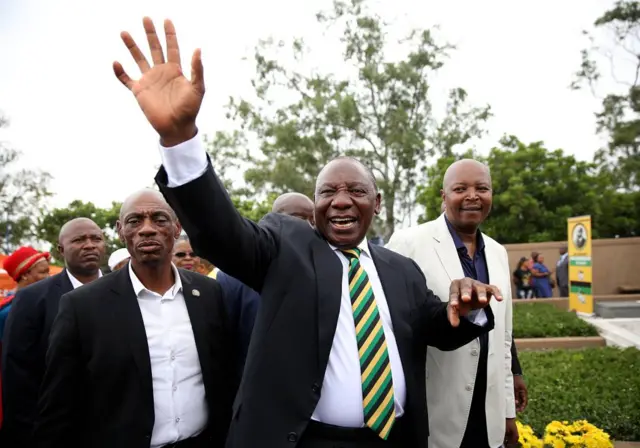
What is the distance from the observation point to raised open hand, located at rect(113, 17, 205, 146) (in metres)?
2.09

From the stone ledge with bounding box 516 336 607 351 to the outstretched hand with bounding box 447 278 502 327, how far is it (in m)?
9.22

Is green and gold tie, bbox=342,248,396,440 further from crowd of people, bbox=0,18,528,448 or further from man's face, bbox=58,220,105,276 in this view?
man's face, bbox=58,220,105,276

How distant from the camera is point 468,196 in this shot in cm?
370

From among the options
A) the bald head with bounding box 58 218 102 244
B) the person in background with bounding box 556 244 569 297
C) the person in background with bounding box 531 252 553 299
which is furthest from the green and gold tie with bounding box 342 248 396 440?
the person in background with bounding box 556 244 569 297

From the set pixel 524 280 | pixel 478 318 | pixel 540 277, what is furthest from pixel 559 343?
pixel 478 318

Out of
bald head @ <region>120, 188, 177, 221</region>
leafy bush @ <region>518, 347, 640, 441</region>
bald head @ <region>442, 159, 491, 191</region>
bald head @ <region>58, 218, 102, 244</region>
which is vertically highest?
bald head @ <region>442, 159, 491, 191</region>

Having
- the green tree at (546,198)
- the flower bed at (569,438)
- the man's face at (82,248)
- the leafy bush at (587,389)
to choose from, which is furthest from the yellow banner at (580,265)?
the man's face at (82,248)

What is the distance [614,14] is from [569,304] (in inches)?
763

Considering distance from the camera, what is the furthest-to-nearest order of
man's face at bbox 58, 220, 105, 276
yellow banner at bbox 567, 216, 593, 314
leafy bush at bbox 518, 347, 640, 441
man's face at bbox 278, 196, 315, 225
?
yellow banner at bbox 567, 216, 593, 314
leafy bush at bbox 518, 347, 640, 441
man's face at bbox 58, 220, 105, 276
man's face at bbox 278, 196, 315, 225

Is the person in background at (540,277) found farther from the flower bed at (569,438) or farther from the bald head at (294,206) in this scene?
the bald head at (294,206)

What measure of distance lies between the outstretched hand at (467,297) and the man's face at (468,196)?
1.15 meters

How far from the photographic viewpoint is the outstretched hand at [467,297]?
8.22 feet

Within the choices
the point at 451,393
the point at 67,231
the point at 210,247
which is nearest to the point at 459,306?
the point at 451,393

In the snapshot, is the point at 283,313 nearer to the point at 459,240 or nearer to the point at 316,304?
the point at 316,304
